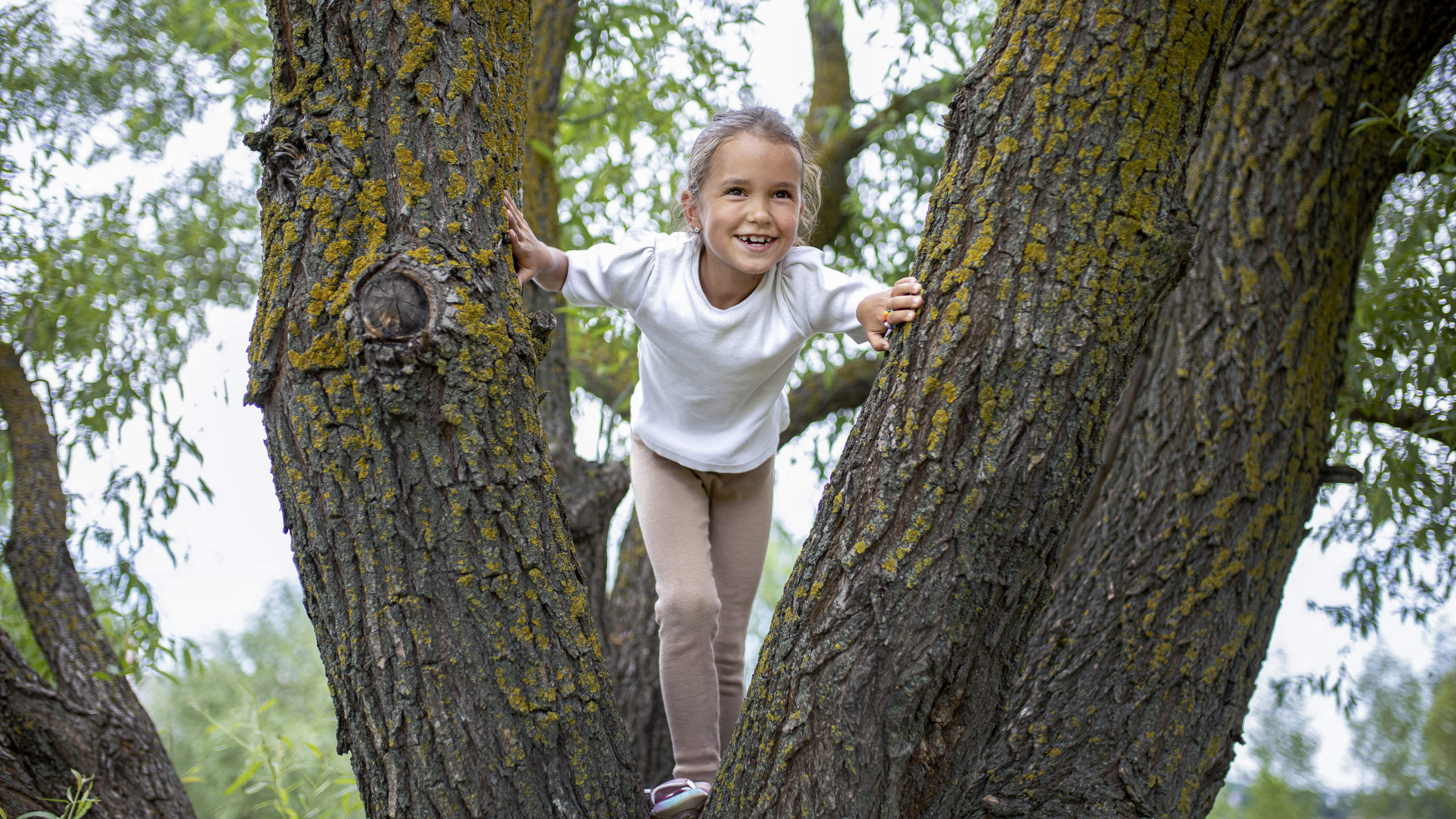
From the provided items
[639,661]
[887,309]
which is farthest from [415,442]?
[639,661]

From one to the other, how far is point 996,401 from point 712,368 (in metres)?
0.88

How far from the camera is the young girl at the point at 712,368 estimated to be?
6.62ft

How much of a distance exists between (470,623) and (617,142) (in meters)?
3.32

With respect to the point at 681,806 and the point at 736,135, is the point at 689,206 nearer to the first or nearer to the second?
the point at 736,135

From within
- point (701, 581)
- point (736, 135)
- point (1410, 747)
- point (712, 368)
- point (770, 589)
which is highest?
point (736, 135)

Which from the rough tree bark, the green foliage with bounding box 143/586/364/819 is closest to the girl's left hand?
the rough tree bark

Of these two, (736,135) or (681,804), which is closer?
(681,804)

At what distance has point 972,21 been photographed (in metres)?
3.96

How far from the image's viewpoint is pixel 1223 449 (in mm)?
2211

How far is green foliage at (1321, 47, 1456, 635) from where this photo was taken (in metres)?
2.66

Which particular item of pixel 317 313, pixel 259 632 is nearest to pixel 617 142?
pixel 317 313

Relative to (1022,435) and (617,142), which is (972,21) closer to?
(617,142)

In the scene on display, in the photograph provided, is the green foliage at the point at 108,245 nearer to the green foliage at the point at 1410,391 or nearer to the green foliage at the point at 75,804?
the green foliage at the point at 75,804

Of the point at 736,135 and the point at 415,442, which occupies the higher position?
the point at 736,135
